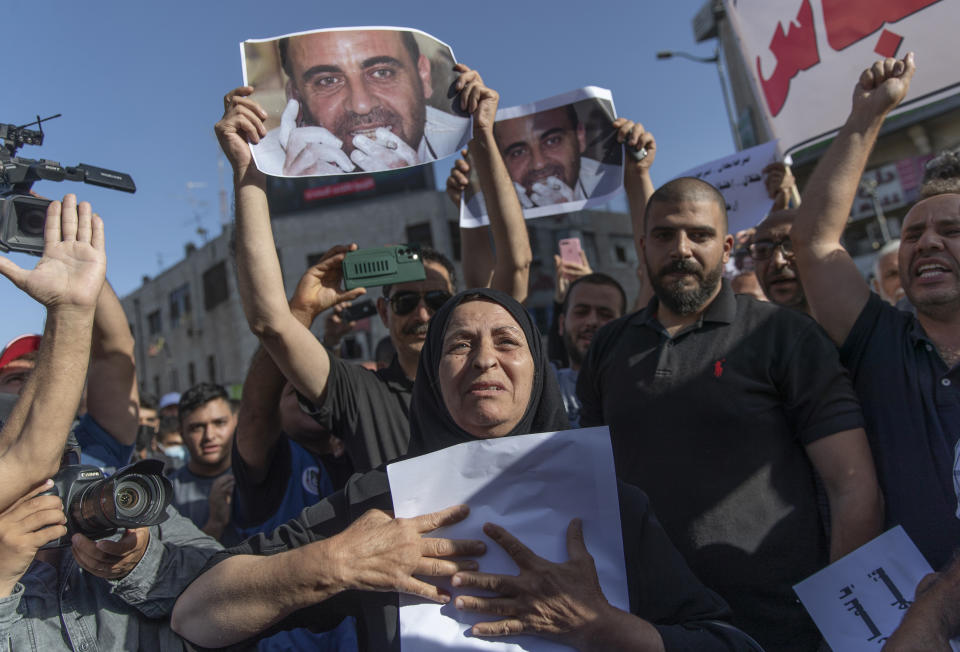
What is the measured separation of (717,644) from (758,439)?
89 centimetres

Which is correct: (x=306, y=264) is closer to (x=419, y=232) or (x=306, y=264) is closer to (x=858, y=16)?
(x=419, y=232)

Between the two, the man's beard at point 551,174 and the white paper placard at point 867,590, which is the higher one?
the man's beard at point 551,174

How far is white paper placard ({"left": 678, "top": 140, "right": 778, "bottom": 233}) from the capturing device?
3.64 meters

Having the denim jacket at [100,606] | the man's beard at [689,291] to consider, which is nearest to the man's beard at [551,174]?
the man's beard at [689,291]

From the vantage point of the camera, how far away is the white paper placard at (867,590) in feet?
6.14

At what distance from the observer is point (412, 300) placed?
2.93 metres

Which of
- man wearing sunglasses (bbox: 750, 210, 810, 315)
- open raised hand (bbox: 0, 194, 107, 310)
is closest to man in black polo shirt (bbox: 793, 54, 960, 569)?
man wearing sunglasses (bbox: 750, 210, 810, 315)

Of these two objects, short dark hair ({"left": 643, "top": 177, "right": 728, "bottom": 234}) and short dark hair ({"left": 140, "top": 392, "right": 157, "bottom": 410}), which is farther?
short dark hair ({"left": 140, "top": 392, "right": 157, "bottom": 410})

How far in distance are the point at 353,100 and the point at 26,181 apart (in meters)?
1.13

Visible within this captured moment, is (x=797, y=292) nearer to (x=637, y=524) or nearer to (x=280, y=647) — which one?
(x=637, y=524)

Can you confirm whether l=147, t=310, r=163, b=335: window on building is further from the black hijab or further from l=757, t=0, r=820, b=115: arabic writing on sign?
the black hijab

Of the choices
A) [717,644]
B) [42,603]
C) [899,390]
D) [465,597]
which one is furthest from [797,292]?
[42,603]

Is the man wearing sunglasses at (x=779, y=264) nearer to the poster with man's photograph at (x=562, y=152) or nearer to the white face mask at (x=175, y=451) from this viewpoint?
the poster with man's photograph at (x=562, y=152)

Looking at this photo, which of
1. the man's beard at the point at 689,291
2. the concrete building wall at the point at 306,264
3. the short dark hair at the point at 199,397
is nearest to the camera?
the man's beard at the point at 689,291
